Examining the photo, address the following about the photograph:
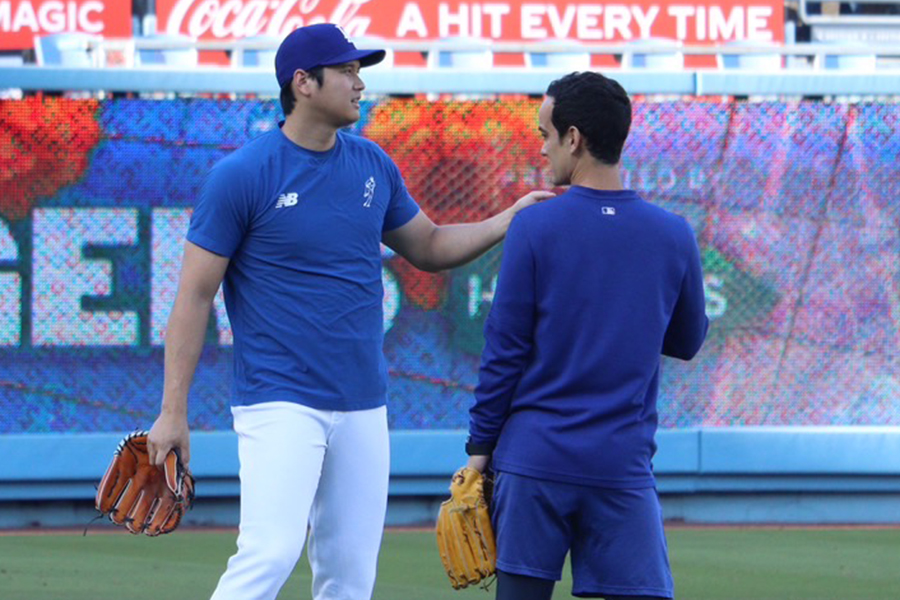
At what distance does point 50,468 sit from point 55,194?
4.66 ft

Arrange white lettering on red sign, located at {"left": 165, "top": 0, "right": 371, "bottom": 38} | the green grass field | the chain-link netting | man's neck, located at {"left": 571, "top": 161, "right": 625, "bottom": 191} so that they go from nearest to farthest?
man's neck, located at {"left": 571, "top": 161, "right": 625, "bottom": 191} → the green grass field → the chain-link netting → white lettering on red sign, located at {"left": 165, "top": 0, "right": 371, "bottom": 38}

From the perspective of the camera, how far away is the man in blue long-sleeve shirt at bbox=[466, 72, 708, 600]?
3.55 meters

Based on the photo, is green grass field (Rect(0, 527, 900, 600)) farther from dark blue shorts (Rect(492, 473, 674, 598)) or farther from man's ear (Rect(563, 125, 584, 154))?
man's ear (Rect(563, 125, 584, 154))

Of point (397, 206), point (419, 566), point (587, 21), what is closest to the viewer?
point (397, 206)

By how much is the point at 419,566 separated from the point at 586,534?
154 inches

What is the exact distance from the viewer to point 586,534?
3.64m

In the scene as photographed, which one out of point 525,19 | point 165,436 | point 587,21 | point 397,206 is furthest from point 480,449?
point 525,19

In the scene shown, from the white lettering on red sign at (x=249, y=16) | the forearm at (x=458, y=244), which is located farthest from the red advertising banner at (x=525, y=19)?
the forearm at (x=458, y=244)

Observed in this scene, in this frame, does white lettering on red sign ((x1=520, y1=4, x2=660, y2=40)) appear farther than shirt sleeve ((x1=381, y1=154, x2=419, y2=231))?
Yes

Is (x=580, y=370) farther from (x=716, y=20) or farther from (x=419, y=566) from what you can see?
(x=716, y=20)

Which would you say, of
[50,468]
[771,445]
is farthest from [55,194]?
[771,445]

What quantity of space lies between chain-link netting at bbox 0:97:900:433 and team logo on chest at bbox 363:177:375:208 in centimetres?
420

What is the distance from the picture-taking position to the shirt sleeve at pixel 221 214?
4.09 meters

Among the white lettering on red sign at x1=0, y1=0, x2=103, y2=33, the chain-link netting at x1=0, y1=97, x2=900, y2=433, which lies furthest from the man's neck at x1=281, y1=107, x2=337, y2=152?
the white lettering on red sign at x1=0, y1=0, x2=103, y2=33
